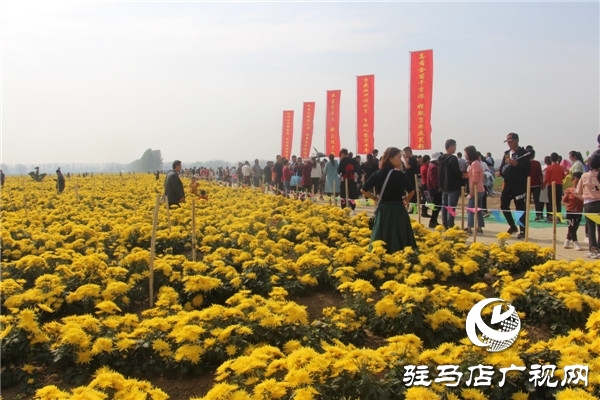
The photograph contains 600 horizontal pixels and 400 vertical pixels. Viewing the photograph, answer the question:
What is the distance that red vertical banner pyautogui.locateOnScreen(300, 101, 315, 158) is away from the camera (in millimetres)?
26391

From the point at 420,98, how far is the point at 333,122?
7.17m

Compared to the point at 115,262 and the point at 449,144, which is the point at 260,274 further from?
the point at 449,144

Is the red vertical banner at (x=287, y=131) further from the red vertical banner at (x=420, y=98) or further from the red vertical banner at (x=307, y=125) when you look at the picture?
the red vertical banner at (x=420, y=98)

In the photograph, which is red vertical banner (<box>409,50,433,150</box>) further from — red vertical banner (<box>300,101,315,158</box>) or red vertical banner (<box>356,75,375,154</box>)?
red vertical banner (<box>300,101,315,158</box>)

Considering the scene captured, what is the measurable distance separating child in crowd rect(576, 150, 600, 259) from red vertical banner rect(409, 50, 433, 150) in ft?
26.5

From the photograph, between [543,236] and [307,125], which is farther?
[307,125]

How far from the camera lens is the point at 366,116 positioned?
792 inches

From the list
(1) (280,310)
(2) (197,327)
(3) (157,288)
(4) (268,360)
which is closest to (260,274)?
(3) (157,288)

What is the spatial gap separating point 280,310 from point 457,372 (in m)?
1.86

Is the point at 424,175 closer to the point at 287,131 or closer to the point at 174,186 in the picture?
the point at 174,186

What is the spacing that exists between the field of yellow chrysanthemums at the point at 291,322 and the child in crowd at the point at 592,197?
1.38m

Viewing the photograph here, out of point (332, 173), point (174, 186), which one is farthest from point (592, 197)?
point (332, 173)

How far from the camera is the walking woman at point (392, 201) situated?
24.0 ft

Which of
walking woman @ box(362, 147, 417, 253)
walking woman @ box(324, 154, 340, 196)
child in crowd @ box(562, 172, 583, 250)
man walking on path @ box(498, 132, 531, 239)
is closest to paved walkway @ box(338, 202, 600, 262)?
child in crowd @ box(562, 172, 583, 250)
